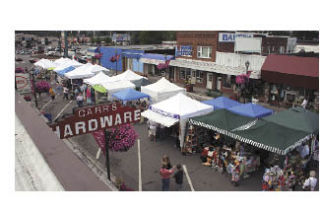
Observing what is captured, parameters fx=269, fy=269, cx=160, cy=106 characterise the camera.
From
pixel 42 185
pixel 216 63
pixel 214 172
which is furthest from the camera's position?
pixel 216 63

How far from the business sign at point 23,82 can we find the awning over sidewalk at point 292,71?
455cm

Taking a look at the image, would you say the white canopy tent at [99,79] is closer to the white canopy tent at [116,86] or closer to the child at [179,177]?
the white canopy tent at [116,86]

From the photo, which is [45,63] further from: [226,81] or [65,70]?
[226,81]

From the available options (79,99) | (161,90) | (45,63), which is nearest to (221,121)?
(161,90)

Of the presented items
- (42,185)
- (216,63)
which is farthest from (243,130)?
(42,185)

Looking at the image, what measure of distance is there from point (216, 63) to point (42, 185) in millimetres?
4058

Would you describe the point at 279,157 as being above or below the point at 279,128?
below

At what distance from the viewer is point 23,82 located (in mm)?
5441

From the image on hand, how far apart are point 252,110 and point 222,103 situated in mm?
636

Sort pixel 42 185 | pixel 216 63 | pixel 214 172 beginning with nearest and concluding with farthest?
pixel 42 185
pixel 214 172
pixel 216 63

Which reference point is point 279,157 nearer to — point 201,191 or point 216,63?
point 201,191

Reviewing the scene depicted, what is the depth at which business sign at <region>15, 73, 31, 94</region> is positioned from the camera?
5.34m

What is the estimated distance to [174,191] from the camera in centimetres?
488

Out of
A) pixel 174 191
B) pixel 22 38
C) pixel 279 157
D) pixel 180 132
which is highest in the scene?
pixel 22 38
